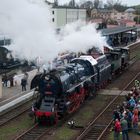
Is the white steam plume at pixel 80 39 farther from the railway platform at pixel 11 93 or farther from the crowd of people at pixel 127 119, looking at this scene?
the crowd of people at pixel 127 119

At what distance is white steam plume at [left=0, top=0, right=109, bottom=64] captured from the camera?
21141mm

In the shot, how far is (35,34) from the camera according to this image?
75.0 feet

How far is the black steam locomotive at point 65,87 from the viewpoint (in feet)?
64.6

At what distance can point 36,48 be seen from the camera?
77.3 feet

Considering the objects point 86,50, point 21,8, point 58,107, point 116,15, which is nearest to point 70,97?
point 58,107

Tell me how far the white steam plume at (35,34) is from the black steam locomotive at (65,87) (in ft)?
5.04

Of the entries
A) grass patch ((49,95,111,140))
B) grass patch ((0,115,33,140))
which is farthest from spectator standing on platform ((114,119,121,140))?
grass patch ((0,115,33,140))

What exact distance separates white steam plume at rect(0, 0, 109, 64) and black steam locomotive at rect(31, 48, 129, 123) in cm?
154

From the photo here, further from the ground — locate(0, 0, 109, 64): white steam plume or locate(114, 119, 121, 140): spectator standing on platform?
locate(0, 0, 109, 64): white steam plume

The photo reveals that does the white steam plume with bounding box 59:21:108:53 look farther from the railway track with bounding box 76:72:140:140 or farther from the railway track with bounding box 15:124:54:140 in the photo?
the railway track with bounding box 15:124:54:140

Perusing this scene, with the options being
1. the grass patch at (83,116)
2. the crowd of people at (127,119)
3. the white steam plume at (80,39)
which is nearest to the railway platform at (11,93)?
the white steam plume at (80,39)

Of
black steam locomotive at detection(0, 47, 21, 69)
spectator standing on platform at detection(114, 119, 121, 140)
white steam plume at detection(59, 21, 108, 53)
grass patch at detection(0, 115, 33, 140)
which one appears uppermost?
white steam plume at detection(59, 21, 108, 53)

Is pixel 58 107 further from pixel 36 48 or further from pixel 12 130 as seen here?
pixel 36 48

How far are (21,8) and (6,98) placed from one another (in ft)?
22.4
